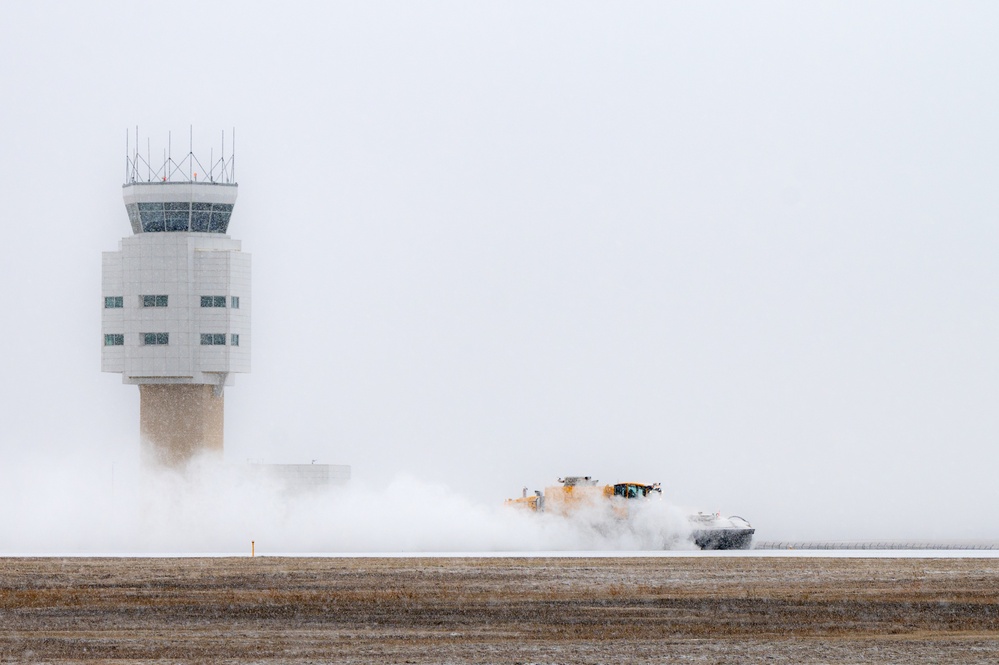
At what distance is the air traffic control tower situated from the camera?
401 ft

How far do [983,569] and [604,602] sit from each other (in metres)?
20.8

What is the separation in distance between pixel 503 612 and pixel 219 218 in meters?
80.0

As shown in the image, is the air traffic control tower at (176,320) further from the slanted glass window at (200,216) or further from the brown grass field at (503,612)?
the brown grass field at (503,612)

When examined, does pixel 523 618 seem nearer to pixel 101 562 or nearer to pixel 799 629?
pixel 799 629

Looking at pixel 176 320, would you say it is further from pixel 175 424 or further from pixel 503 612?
pixel 503 612

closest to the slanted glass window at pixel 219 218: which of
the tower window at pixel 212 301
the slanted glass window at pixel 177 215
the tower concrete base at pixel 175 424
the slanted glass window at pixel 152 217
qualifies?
the slanted glass window at pixel 177 215

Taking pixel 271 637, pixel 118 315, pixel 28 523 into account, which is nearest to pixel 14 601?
pixel 271 637

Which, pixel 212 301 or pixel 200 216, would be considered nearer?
pixel 212 301

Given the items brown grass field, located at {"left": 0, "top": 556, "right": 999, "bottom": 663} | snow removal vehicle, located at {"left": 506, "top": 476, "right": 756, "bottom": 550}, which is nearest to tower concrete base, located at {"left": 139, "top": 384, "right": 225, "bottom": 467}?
snow removal vehicle, located at {"left": 506, "top": 476, "right": 756, "bottom": 550}

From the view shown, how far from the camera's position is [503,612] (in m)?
51.6

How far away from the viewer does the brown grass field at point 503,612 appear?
42.6 metres

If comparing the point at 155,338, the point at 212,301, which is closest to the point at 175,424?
the point at 155,338

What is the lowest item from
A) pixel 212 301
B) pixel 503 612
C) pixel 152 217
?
pixel 503 612

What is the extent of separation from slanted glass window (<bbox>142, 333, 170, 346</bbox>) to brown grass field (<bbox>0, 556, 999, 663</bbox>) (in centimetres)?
4998
